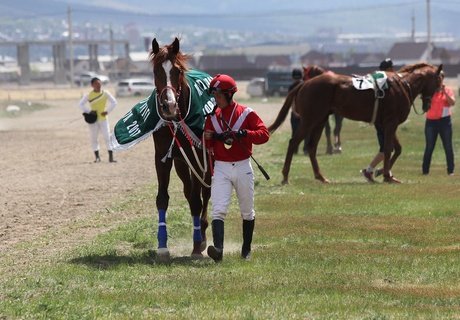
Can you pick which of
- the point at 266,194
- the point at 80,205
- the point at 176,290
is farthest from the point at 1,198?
the point at 176,290

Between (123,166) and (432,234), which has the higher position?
(432,234)

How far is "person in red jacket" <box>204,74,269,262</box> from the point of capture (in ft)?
40.5

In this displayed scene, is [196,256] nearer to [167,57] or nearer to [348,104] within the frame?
[167,57]

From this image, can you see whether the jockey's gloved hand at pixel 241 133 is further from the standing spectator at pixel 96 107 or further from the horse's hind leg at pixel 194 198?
the standing spectator at pixel 96 107

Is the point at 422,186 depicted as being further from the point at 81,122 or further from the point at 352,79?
the point at 81,122

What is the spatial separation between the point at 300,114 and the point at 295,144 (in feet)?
1.72

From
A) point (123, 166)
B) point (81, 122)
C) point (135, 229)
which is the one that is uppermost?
point (135, 229)

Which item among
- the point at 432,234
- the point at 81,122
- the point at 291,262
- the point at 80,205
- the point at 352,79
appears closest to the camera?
the point at 291,262

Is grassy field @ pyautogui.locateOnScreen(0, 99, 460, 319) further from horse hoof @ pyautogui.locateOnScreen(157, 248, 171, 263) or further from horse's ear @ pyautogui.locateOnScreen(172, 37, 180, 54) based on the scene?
horse's ear @ pyautogui.locateOnScreen(172, 37, 180, 54)

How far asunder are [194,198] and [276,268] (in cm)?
186

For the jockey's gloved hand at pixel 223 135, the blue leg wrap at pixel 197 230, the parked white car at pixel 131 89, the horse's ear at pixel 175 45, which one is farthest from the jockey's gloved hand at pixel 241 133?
the parked white car at pixel 131 89

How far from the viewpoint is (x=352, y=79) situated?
70.7 ft

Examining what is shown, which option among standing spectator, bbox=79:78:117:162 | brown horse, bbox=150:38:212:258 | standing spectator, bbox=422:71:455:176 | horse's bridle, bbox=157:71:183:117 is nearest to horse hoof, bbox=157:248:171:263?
brown horse, bbox=150:38:212:258

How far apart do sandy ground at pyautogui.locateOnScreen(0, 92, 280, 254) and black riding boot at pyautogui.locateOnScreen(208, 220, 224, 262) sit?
2.35m
